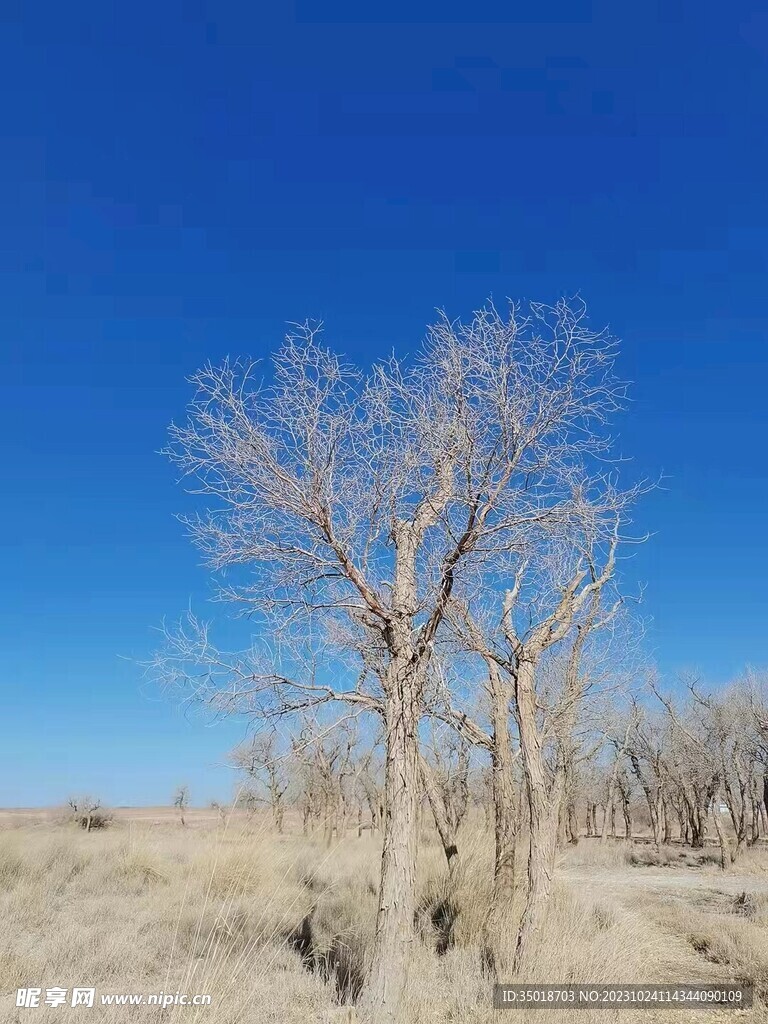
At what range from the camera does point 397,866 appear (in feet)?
19.5

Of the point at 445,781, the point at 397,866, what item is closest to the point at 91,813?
the point at 445,781

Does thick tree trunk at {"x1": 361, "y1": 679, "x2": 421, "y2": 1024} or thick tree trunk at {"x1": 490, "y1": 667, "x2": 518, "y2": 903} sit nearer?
thick tree trunk at {"x1": 361, "y1": 679, "x2": 421, "y2": 1024}

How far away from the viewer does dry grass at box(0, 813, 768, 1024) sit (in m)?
6.12

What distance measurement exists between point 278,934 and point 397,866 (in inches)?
210

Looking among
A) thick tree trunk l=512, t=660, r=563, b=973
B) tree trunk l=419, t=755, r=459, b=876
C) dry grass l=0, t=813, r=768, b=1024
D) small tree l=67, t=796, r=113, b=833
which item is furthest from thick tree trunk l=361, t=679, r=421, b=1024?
small tree l=67, t=796, r=113, b=833

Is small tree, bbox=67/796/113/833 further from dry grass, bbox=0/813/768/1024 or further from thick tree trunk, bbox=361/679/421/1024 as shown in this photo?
thick tree trunk, bbox=361/679/421/1024

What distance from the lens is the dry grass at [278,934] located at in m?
6.12

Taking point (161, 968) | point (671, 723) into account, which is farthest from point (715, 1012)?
point (671, 723)

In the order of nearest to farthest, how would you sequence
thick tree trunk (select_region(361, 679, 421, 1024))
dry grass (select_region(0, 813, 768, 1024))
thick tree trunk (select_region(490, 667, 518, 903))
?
1. thick tree trunk (select_region(361, 679, 421, 1024))
2. dry grass (select_region(0, 813, 768, 1024))
3. thick tree trunk (select_region(490, 667, 518, 903))

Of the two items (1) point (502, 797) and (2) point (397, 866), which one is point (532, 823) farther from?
(2) point (397, 866)

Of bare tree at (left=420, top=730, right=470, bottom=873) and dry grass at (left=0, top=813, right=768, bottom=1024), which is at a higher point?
bare tree at (left=420, top=730, right=470, bottom=873)

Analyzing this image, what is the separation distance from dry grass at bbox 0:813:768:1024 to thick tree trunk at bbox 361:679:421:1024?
299 millimetres

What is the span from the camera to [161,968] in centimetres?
798

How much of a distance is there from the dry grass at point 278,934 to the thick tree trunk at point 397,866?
0.30m
